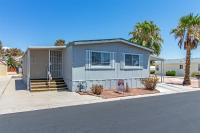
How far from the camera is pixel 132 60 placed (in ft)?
55.8

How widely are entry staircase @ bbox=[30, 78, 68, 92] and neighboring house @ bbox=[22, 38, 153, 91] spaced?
0.97ft

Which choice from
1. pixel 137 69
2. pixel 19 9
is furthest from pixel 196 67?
pixel 19 9

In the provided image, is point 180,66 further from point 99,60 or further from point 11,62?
point 11,62

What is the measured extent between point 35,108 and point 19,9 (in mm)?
13413

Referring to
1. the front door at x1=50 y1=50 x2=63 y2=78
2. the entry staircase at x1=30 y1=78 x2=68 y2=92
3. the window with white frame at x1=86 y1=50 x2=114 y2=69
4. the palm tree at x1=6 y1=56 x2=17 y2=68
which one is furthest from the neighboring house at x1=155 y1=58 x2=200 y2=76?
the palm tree at x1=6 y1=56 x2=17 y2=68

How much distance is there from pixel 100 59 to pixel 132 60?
3321 millimetres

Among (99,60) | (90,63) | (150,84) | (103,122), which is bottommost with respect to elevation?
(103,122)

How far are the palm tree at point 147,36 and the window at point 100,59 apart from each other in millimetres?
16183

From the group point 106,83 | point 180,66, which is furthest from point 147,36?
point 106,83

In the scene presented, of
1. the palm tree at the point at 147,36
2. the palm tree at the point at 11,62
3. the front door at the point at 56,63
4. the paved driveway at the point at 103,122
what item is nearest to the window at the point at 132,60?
the front door at the point at 56,63

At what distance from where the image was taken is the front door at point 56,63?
17.0 metres

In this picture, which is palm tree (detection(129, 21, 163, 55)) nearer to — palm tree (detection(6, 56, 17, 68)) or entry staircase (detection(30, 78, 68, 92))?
entry staircase (detection(30, 78, 68, 92))

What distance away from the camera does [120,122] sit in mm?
6625

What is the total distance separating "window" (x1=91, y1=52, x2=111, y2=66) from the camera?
49.2 feet
